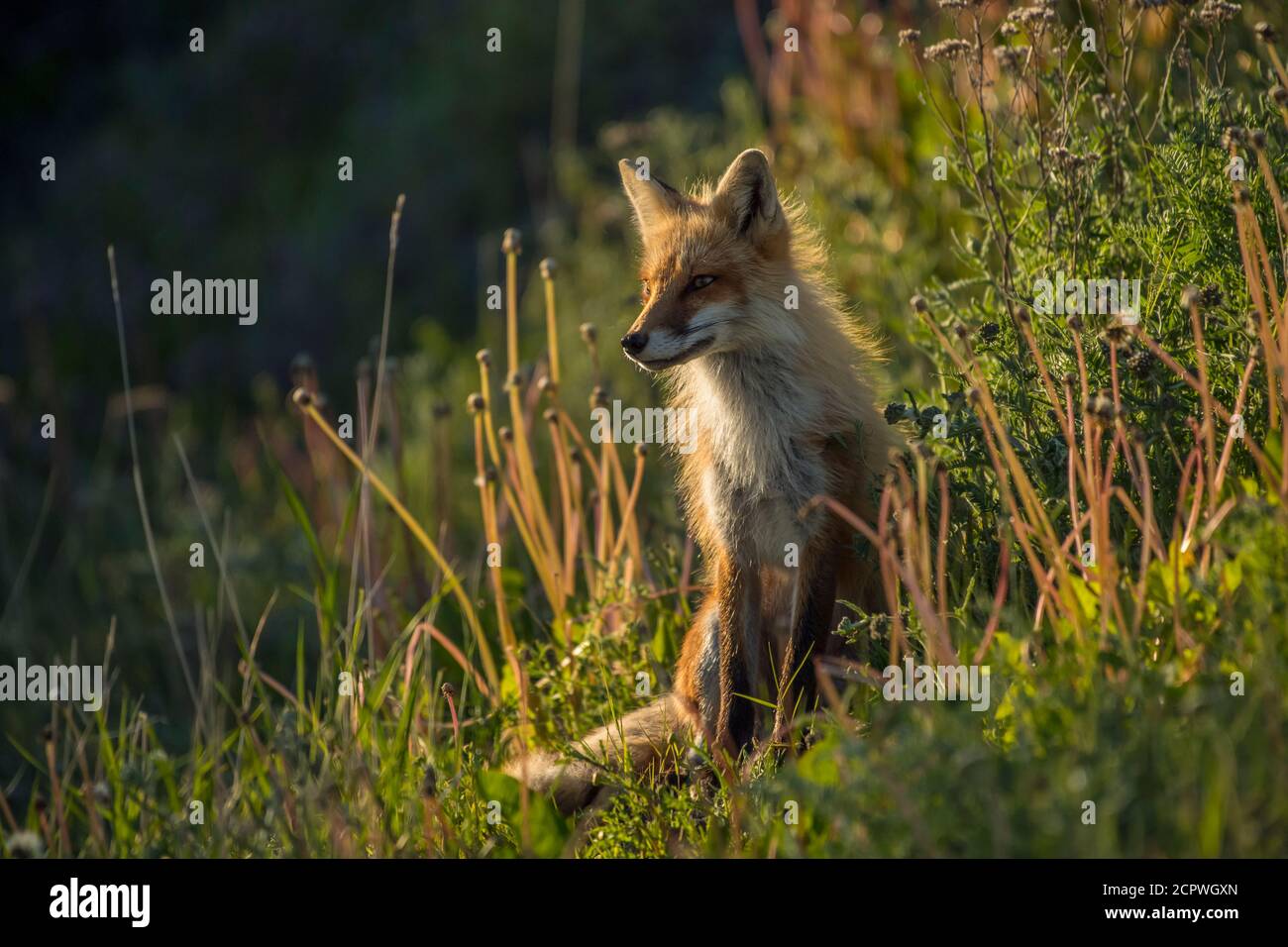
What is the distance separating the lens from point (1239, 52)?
4.85 meters

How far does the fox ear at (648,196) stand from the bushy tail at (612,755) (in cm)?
181

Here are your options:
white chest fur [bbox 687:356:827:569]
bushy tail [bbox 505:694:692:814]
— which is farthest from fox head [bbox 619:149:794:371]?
bushy tail [bbox 505:694:692:814]

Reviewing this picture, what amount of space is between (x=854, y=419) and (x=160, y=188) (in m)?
11.4

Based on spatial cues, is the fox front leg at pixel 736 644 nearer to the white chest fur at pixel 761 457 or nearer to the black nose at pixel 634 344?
the white chest fur at pixel 761 457

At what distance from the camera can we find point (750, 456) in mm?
4273

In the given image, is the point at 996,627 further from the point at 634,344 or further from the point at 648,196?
the point at 648,196

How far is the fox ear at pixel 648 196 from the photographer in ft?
15.4

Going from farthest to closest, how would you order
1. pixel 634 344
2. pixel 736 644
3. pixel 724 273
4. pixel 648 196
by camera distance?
pixel 648 196 < pixel 724 273 < pixel 736 644 < pixel 634 344

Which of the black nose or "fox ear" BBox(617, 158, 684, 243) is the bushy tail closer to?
the black nose

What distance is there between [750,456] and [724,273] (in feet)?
2.10

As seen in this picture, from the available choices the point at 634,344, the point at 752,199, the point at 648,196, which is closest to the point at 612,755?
the point at 634,344

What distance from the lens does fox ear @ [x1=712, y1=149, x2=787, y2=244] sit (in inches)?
170
